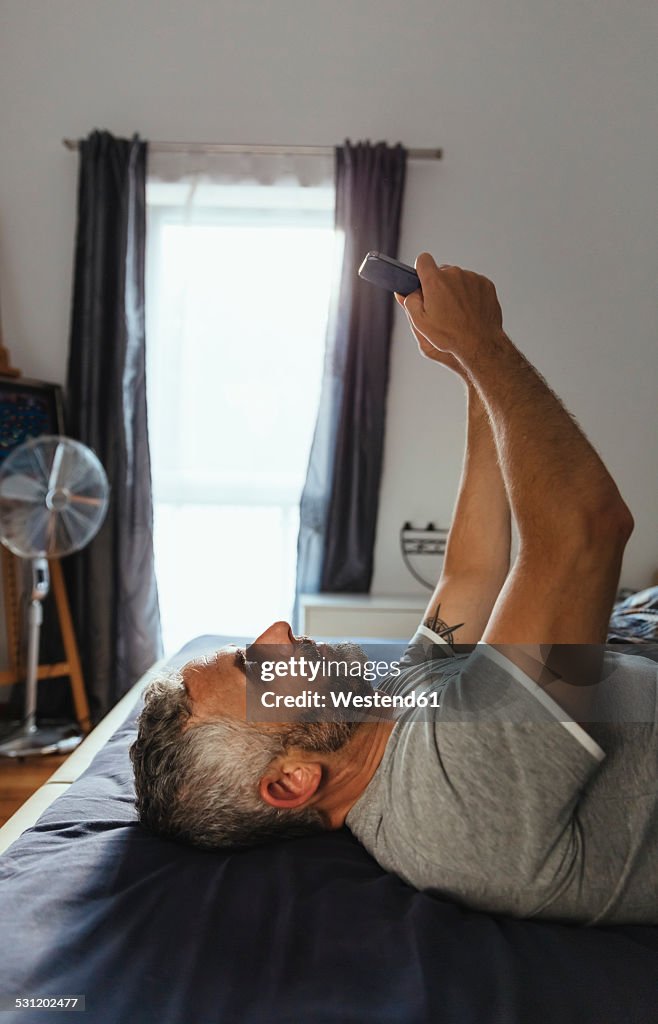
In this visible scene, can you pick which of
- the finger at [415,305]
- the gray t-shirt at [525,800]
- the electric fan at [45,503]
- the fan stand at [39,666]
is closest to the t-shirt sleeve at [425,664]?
the gray t-shirt at [525,800]

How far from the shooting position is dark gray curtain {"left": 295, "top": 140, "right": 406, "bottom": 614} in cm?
251

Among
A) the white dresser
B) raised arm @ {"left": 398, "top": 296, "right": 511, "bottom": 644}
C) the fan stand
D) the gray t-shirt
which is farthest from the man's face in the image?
the fan stand

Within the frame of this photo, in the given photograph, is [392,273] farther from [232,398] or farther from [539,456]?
[232,398]

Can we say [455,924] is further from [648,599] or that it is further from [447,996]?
[648,599]

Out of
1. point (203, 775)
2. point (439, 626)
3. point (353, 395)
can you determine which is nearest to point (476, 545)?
point (439, 626)

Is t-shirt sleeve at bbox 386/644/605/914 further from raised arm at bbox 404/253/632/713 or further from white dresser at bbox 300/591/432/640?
white dresser at bbox 300/591/432/640

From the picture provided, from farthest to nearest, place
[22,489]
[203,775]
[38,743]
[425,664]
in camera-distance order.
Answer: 1. [38,743]
2. [22,489]
3. [425,664]
4. [203,775]

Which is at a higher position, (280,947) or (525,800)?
(525,800)

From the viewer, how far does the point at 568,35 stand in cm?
244

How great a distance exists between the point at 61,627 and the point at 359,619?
1.01 m

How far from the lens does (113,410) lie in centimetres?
259

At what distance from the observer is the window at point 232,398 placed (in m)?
2.76

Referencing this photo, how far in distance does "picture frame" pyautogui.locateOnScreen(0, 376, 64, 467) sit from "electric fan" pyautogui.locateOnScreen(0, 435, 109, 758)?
14 cm

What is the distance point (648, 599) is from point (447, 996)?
1427 mm
